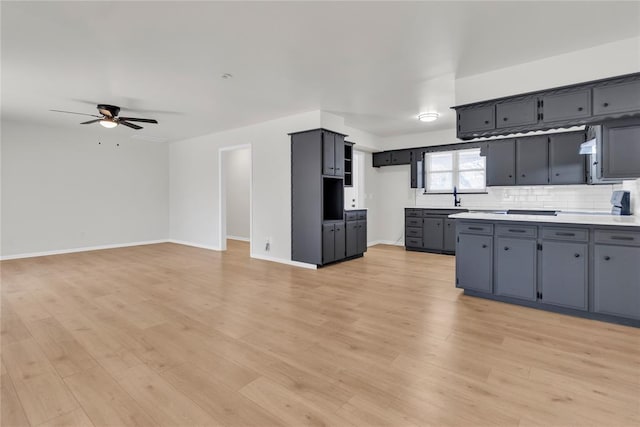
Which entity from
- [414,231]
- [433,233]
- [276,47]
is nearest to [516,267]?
[433,233]

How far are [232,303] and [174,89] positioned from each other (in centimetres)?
303

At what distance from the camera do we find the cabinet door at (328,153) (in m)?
5.28

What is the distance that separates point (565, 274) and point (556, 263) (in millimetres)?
128

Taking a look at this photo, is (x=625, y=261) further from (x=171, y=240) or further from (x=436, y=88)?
(x=171, y=240)

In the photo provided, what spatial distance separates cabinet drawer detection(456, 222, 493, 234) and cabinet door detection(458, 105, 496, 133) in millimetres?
1169

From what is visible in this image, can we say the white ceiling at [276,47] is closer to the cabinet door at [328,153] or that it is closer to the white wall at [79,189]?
the cabinet door at [328,153]

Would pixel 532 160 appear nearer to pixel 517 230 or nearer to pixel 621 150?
pixel 621 150

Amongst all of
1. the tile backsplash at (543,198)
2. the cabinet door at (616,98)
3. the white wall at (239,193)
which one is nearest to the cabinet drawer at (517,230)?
the cabinet door at (616,98)

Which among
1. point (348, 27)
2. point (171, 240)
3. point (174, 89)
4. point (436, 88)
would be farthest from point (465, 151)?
point (171, 240)

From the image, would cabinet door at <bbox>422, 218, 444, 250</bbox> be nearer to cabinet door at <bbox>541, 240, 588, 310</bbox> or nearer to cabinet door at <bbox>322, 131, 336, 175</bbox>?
cabinet door at <bbox>322, 131, 336, 175</bbox>

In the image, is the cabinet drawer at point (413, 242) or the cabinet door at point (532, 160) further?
the cabinet drawer at point (413, 242)

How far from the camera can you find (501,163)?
5.98 meters

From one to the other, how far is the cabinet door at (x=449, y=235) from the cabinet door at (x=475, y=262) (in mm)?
2800

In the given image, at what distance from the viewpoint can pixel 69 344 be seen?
101 inches
